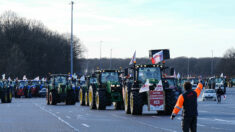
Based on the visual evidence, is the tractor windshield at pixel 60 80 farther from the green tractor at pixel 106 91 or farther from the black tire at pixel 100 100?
the black tire at pixel 100 100

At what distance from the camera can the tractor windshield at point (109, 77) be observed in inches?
1657

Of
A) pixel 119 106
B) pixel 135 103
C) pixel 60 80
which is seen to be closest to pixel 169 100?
pixel 135 103

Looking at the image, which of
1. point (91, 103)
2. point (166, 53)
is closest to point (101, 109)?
point (91, 103)

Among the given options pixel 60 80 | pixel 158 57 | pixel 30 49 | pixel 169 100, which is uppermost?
pixel 30 49

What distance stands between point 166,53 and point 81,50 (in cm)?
9539

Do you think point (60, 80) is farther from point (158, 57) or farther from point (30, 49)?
point (30, 49)

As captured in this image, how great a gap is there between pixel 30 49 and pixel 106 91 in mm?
75101

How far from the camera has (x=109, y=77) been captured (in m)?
42.5

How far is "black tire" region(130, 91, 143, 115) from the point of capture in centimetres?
3222

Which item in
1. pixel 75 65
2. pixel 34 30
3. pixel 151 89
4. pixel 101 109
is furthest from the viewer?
pixel 75 65

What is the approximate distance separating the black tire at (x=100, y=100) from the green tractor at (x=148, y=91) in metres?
5.03

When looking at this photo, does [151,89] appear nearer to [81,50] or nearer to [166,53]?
[166,53]

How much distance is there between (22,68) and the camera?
109438 mm

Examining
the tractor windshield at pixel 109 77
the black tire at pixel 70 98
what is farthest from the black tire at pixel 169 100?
the black tire at pixel 70 98
